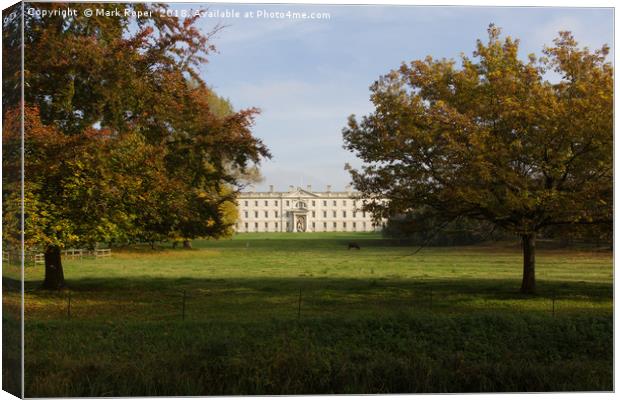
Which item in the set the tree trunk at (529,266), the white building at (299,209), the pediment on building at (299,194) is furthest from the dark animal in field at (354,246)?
the pediment on building at (299,194)

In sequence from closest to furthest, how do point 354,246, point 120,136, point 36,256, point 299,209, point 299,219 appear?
point 120,136
point 36,256
point 299,209
point 299,219
point 354,246

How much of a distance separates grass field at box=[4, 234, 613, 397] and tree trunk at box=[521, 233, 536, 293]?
252 millimetres

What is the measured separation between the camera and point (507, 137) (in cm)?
1001

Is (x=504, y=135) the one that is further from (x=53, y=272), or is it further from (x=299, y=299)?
(x=53, y=272)

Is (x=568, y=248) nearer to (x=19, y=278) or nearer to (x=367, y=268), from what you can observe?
(x=367, y=268)

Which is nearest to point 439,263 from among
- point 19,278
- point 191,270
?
point 191,270

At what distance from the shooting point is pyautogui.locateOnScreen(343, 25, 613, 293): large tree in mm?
9625

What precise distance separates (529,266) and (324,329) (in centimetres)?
417

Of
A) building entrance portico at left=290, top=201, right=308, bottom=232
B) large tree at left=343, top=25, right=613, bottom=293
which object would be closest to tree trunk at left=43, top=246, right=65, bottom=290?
building entrance portico at left=290, top=201, right=308, bottom=232

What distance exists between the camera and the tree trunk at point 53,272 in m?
10.9

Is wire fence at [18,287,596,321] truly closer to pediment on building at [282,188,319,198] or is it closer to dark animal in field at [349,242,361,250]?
pediment on building at [282,188,319,198]

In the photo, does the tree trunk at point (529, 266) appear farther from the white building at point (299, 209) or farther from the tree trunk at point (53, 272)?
the tree trunk at point (53, 272)

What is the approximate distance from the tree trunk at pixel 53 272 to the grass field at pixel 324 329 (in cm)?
21

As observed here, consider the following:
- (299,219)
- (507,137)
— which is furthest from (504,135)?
(299,219)
